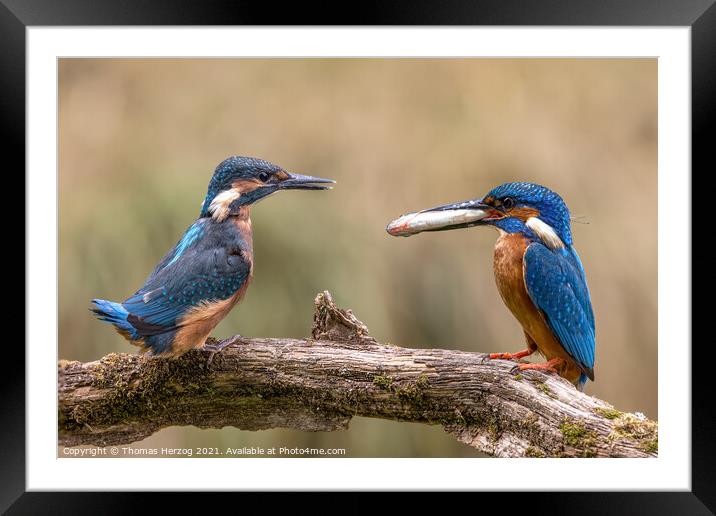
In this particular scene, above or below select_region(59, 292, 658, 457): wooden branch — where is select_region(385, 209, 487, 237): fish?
above

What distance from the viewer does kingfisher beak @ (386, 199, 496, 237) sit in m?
3.13

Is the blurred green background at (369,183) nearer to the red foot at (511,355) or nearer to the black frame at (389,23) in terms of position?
the black frame at (389,23)

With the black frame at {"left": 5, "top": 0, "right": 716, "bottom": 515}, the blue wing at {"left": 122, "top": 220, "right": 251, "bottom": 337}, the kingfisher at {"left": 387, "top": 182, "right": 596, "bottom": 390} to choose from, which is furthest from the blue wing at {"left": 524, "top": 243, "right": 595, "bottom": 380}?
the blue wing at {"left": 122, "top": 220, "right": 251, "bottom": 337}

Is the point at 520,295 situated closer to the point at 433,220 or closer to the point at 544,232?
the point at 544,232

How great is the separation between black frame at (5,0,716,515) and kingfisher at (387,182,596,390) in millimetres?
488

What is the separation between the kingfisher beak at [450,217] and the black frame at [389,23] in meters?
0.74

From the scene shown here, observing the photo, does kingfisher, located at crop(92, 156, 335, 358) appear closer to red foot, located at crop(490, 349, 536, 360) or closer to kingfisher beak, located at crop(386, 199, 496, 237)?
kingfisher beak, located at crop(386, 199, 496, 237)

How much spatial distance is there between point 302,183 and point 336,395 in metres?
0.90

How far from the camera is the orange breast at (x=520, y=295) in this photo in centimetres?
309

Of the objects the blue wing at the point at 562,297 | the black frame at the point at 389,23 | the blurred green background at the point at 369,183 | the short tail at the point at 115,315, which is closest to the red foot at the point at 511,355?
the blue wing at the point at 562,297

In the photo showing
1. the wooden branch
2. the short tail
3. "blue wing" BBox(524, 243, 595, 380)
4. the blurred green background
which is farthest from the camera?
the blurred green background

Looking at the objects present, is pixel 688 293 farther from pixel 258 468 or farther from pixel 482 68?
pixel 258 468

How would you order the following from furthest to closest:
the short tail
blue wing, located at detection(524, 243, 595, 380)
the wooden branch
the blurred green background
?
the blurred green background, blue wing, located at detection(524, 243, 595, 380), the wooden branch, the short tail

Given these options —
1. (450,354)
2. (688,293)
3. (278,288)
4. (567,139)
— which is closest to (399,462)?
(450,354)
